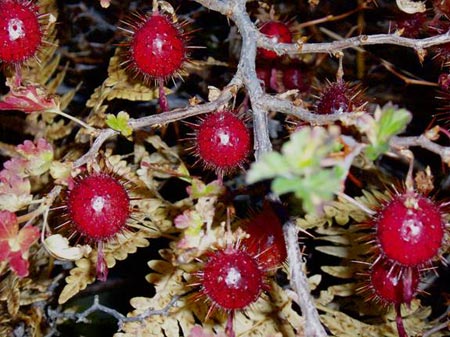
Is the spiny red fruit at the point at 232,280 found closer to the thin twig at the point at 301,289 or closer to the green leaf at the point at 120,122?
the thin twig at the point at 301,289

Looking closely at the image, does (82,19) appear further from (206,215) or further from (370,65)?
(206,215)

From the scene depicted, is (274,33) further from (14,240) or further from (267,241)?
(14,240)

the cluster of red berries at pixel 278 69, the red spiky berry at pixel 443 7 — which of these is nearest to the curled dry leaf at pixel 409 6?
the red spiky berry at pixel 443 7

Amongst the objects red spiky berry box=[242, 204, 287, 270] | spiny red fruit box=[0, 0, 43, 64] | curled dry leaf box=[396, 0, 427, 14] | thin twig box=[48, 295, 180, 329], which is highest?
curled dry leaf box=[396, 0, 427, 14]

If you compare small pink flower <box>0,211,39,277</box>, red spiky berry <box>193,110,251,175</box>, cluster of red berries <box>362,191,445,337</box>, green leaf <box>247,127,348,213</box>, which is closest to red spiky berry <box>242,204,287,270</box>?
red spiky berry <box>193,110,251,175</box>

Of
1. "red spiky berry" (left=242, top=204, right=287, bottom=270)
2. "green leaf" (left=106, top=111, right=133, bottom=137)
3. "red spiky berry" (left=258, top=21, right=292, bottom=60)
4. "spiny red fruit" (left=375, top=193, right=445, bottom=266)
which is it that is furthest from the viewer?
"red spiky berry" (left=258, top=21, right=292, bottom=60)

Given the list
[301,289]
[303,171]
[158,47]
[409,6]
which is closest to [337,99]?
[409,6]

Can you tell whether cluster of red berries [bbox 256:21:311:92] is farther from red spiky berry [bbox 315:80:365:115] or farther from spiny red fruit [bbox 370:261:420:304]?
spiny red fruit [bbox 370:261:420:304]

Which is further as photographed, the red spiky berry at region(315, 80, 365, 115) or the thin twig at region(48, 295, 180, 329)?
the thin twig at region(48, 295, 180, 329)
